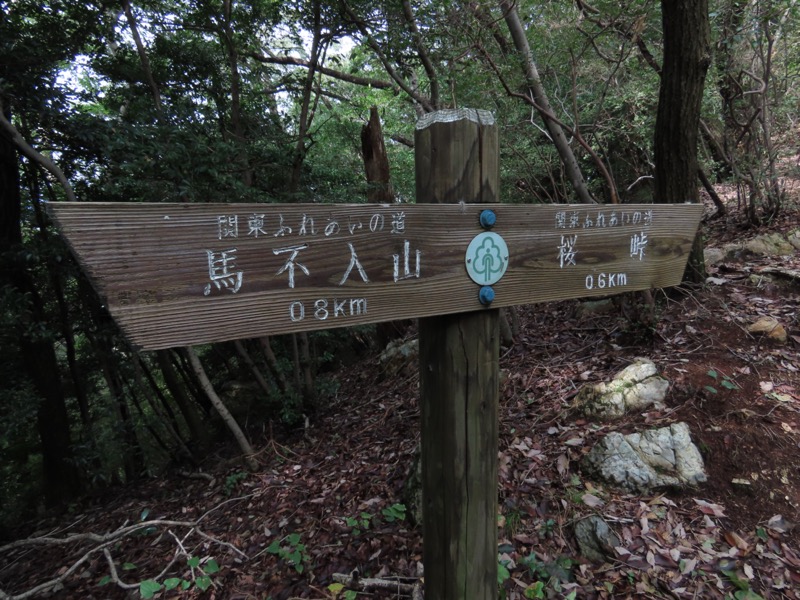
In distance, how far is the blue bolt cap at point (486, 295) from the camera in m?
1.37

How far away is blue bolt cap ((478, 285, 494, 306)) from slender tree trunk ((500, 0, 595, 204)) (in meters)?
3.30

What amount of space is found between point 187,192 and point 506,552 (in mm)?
3760

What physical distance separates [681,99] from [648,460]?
349 centimetres

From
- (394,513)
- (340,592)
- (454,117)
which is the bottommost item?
(340,592)

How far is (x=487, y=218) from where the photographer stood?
1355mm

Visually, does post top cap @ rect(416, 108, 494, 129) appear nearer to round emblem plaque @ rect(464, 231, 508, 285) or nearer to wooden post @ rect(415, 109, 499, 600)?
wooden post @ rect(415, 109, 499, 600)

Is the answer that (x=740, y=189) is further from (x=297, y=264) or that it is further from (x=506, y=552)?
(x=297, y=264)

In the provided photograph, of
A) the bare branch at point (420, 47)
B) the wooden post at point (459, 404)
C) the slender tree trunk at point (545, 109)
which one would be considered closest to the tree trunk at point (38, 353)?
the bare branch at point (420, 47)

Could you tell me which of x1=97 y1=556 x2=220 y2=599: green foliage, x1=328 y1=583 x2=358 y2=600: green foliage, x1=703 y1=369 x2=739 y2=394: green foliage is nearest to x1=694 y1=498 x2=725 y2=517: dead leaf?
x1=703 y1=369 x2=739 y2=394: green foliage

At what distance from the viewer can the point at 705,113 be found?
654cm

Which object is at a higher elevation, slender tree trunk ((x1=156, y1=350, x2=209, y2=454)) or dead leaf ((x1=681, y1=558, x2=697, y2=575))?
dead leaf ((x1=681, y1=558, x2=697, y2=575))

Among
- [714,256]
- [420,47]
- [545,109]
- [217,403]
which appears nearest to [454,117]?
[545,109]

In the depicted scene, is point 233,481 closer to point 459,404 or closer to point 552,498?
point 552,498

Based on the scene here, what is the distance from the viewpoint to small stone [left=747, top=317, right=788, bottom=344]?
373 centimetres
